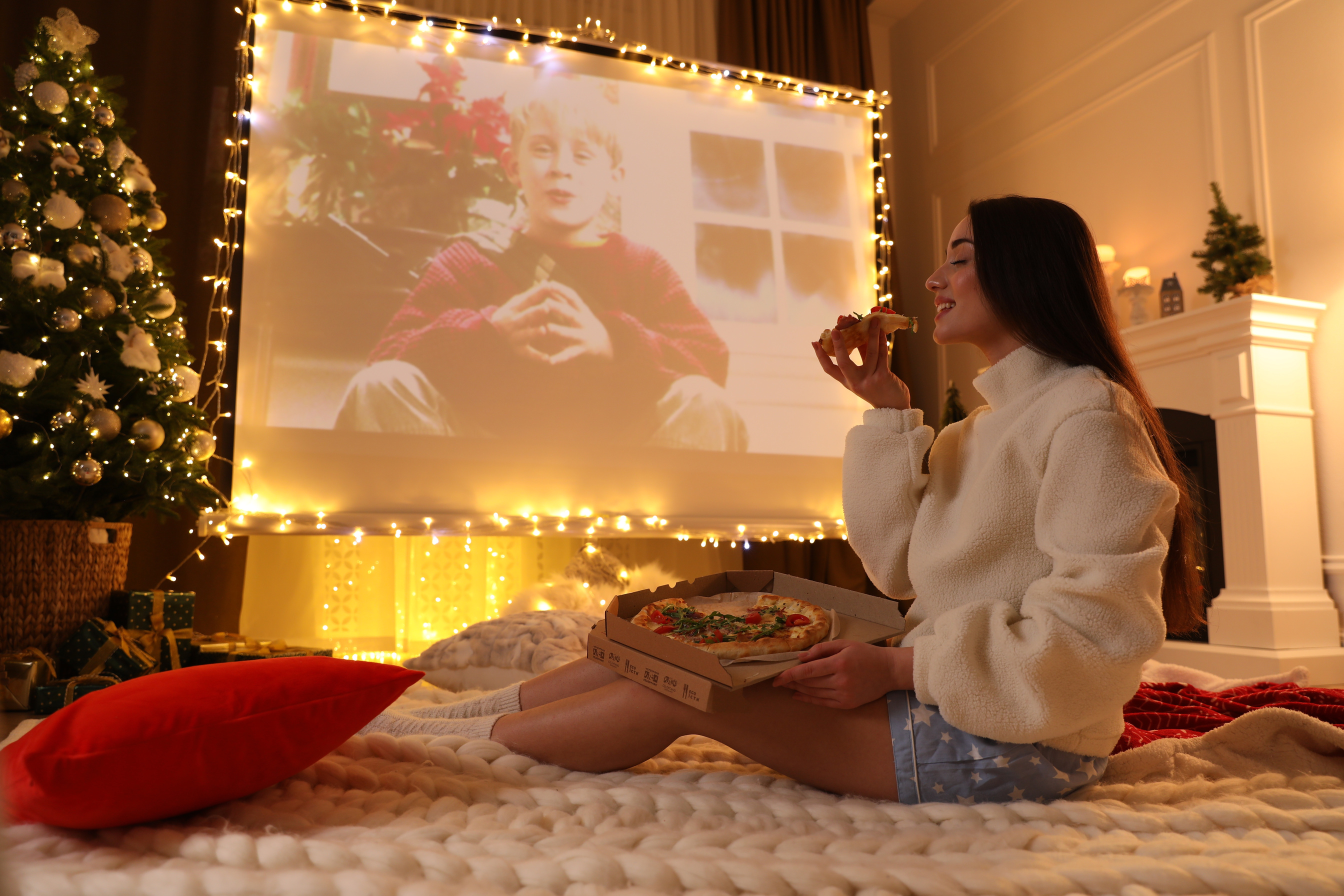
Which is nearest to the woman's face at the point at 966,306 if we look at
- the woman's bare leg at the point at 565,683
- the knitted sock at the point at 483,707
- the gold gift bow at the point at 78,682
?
the woman's bare leg at the point at 565,683

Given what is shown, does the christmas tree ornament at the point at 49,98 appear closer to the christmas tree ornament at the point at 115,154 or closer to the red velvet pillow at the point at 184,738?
the christmas tree ornament at the point at 115,154

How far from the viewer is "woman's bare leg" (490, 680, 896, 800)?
42.3 inches

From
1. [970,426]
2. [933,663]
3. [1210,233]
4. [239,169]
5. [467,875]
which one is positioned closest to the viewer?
[467,875]

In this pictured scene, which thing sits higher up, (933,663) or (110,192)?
(110,192)

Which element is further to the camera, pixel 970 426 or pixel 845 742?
pixel 970 426

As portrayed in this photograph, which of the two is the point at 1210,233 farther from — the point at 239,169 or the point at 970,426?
the point at 239,169

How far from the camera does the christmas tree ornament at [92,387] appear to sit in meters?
2.12

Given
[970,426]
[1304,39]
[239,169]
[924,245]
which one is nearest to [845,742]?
[970,426]

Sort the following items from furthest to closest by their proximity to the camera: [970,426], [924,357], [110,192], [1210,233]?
1. [924,357]
2. [1210,233]
3. [110,192]
4. [970,426]

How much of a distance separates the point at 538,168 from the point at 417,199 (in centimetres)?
48

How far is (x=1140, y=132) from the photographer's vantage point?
3.66 metres

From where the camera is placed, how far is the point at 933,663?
1.00 m

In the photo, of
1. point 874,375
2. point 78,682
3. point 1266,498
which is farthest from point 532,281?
point 1266,498

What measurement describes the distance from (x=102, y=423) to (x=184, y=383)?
0.88 feet
